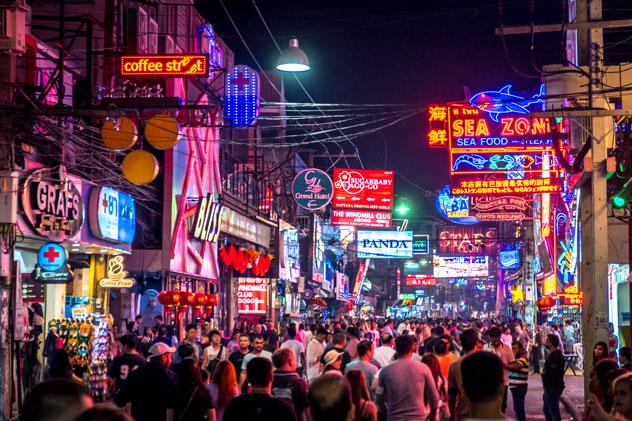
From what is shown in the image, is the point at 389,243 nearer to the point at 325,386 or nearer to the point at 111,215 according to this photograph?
the point at 111,215

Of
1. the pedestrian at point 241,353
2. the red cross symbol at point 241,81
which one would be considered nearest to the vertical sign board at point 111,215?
the red cross symbol at point 241,81

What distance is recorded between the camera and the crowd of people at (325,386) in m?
5.96

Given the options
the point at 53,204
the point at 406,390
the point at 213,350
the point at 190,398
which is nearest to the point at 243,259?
the point at 53,204

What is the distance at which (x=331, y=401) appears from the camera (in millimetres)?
6070

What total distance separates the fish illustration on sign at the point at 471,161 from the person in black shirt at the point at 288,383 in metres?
18.0

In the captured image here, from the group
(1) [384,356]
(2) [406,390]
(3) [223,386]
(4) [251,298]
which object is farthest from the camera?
(4) [251,298]

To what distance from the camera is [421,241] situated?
7169 cm

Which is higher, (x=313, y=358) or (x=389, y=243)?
(x=389, y=243)

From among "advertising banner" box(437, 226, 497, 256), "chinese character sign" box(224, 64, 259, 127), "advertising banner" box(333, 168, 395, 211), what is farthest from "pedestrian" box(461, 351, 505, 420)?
"advertising banner" box(437, 226, 497, 256)

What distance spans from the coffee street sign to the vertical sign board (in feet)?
42.5

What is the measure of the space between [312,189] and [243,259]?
164 inches

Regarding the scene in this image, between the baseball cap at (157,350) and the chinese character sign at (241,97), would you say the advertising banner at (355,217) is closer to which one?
the chinese character sign at (241,97)

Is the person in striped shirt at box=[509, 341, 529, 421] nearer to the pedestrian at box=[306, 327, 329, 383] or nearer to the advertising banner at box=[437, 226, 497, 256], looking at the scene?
the pedestrian at box=[306, 327, 329, 383]

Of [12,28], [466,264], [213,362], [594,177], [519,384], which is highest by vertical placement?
[12,28]
